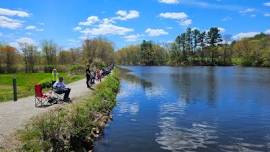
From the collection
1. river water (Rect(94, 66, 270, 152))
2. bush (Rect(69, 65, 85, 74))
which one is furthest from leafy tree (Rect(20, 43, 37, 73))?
river water (Rect(94, 66, 270, 152))

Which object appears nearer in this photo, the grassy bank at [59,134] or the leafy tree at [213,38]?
the grassy bank at [59,134]

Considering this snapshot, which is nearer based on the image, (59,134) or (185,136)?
(59,134)

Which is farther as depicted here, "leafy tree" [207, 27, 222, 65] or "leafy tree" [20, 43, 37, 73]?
"leafy tree" [207, 27, 222, 65]

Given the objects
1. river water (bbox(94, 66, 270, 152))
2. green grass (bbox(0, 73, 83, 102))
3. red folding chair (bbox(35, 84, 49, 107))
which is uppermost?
red folding chair (bbox(35, 84, 49, 107))

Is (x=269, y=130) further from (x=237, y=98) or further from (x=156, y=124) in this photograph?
(x=237, y=98)

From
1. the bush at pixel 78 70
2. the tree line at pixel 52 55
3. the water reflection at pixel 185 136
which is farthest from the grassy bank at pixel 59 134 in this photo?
the tree line at pixel 52 55

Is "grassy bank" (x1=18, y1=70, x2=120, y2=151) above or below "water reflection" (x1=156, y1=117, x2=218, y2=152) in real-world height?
above

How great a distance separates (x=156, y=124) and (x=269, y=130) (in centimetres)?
677

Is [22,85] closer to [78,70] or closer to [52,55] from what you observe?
[78,70]

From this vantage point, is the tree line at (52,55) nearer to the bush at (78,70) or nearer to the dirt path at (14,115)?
the bush at (78,70)

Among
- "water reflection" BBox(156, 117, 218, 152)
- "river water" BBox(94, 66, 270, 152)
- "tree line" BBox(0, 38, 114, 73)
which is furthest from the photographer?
"tree line" BBox(0, 38, 114, 73)

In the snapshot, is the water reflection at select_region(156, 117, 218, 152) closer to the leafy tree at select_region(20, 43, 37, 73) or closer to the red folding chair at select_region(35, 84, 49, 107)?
the red folding chair at select_region(35, 84, 49, 107)

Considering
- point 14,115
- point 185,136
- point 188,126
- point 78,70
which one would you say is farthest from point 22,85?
point 185,136

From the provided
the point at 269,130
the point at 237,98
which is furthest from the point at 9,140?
the point at 237,98
